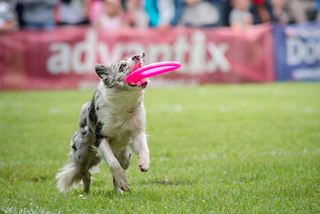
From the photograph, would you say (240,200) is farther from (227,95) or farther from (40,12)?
(40,12)

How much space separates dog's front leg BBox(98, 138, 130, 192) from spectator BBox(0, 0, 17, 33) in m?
13.4

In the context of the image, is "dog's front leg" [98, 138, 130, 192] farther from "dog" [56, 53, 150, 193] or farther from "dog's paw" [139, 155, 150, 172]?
"dog's paw" [139, 155, 150, 172]

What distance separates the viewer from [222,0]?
69.7 ft

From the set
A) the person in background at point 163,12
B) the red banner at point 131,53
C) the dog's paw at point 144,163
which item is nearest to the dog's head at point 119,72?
the dog's paw at point 144,163

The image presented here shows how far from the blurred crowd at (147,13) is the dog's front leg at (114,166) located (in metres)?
13.5

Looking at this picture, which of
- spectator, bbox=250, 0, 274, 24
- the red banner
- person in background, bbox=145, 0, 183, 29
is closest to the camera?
the red banner

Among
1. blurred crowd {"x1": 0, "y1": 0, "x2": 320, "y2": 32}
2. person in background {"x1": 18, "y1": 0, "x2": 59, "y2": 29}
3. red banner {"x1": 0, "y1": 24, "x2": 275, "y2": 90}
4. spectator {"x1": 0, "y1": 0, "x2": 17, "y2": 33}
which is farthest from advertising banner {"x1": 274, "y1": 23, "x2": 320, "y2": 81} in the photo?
spectator {"x1": 0, "y1": 0, "x2": 17, "y2": 33}

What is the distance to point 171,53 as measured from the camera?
62.6 ft

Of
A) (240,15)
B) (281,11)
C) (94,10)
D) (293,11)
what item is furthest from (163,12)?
(293,11)

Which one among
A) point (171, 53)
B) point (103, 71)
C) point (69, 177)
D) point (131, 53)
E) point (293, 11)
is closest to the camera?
point (103, 71)

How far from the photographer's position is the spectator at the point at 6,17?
17.9 metres

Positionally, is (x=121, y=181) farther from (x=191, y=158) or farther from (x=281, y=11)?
(x=281, y=11)

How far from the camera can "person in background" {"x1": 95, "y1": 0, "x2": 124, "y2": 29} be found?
1911 cm

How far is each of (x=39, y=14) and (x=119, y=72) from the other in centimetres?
1383
